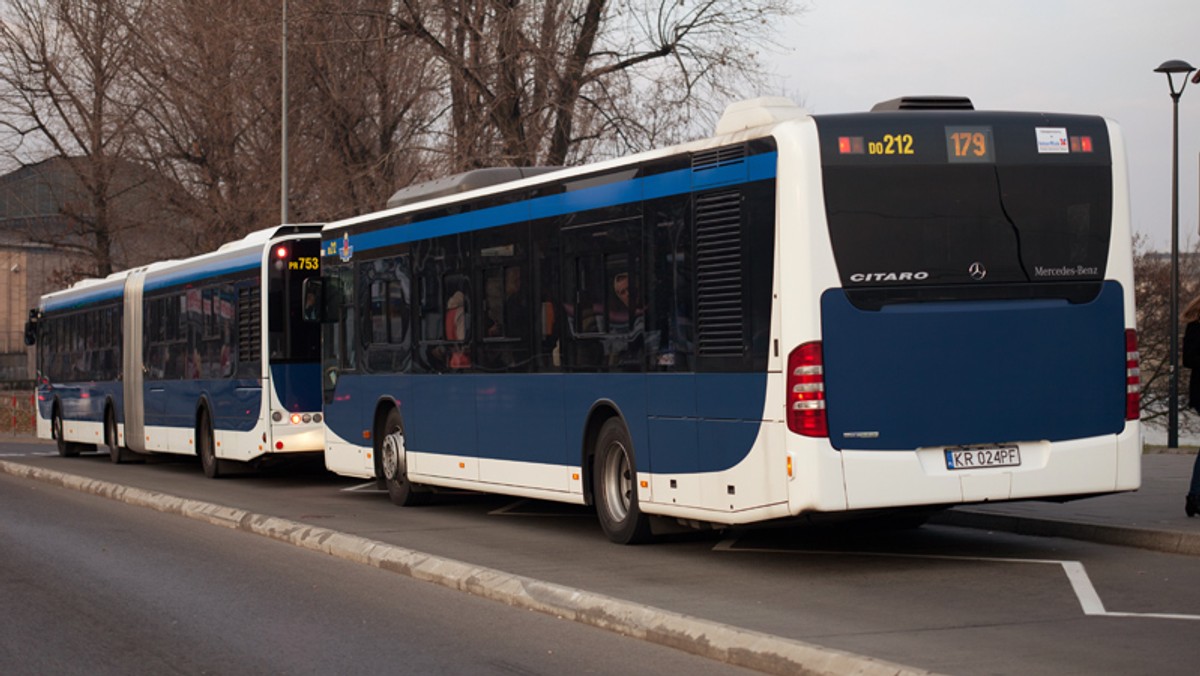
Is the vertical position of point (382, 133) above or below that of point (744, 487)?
above

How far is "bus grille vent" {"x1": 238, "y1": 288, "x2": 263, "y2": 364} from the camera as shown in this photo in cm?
2223

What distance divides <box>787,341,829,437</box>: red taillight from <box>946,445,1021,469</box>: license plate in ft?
3.12

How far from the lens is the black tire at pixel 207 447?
24.2m

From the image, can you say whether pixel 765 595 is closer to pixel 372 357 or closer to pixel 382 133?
pixel 372 357

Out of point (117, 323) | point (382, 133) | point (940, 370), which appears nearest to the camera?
point (940, 370)

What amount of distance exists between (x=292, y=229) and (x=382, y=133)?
1310cm

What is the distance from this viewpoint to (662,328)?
41.7ft

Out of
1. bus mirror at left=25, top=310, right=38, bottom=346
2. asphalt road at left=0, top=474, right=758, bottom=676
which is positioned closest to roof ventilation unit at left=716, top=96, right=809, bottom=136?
asphalt road at left=0, top=474, right=758, bottom=676

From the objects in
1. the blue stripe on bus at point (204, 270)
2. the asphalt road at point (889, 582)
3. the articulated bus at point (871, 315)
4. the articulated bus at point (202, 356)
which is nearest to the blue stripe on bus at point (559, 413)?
the articulated bus at point (871, 315)

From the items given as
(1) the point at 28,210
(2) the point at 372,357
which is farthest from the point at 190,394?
(1) the point at 28,210

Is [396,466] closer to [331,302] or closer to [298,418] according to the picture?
[331,302]

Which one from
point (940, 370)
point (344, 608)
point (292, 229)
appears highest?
point (292, 229)

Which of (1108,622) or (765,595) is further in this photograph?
(765,595)

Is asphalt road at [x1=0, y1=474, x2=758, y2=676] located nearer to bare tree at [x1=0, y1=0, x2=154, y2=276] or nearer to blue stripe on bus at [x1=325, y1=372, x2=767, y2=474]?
blue stripe on bus at [x1=325, y1=372, x2=767, y2=474]
